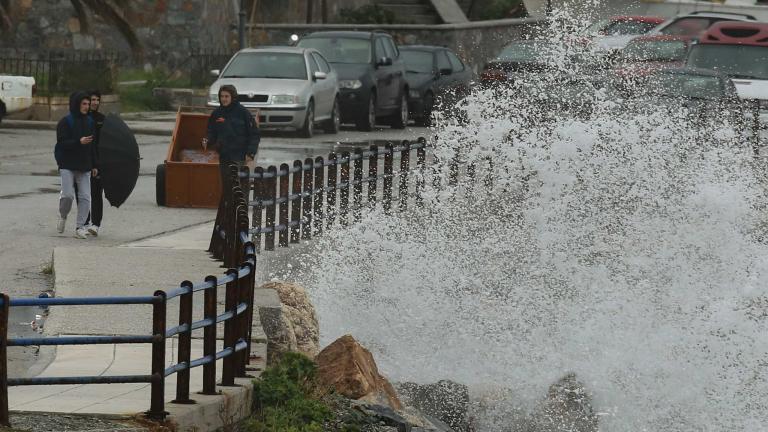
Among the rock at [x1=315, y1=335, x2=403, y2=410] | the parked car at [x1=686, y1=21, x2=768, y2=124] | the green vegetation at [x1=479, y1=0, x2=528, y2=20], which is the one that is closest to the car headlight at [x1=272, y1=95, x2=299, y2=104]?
the parked car at [x1=686, y1=21, x2=768, y2=124]

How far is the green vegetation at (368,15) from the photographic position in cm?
4738

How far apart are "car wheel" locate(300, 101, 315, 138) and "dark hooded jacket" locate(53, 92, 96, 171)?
1349 cm

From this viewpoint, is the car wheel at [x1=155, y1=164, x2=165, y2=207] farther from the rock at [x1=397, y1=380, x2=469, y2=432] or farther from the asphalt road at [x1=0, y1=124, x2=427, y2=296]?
the rock at [x1=397, y1=380, x2=469, y2=432]

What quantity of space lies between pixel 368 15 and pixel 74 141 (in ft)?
104

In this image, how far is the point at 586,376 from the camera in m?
14.4

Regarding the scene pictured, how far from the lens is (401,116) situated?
3481 centimetres

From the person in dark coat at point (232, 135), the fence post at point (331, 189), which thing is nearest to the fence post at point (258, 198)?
the fence post at point (331, 189)

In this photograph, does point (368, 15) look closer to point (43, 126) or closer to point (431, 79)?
point (431, 79)

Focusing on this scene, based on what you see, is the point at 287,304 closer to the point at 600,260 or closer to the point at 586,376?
the point at 586,376

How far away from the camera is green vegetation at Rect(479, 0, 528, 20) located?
Result: 175 feet

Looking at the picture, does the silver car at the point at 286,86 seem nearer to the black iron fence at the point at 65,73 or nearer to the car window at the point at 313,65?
the car window at the point at 313,65

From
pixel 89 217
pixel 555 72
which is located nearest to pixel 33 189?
pixel 89 217

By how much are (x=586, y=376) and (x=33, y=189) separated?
29.5ft

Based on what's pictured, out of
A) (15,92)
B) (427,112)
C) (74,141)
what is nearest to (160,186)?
(74,141)
